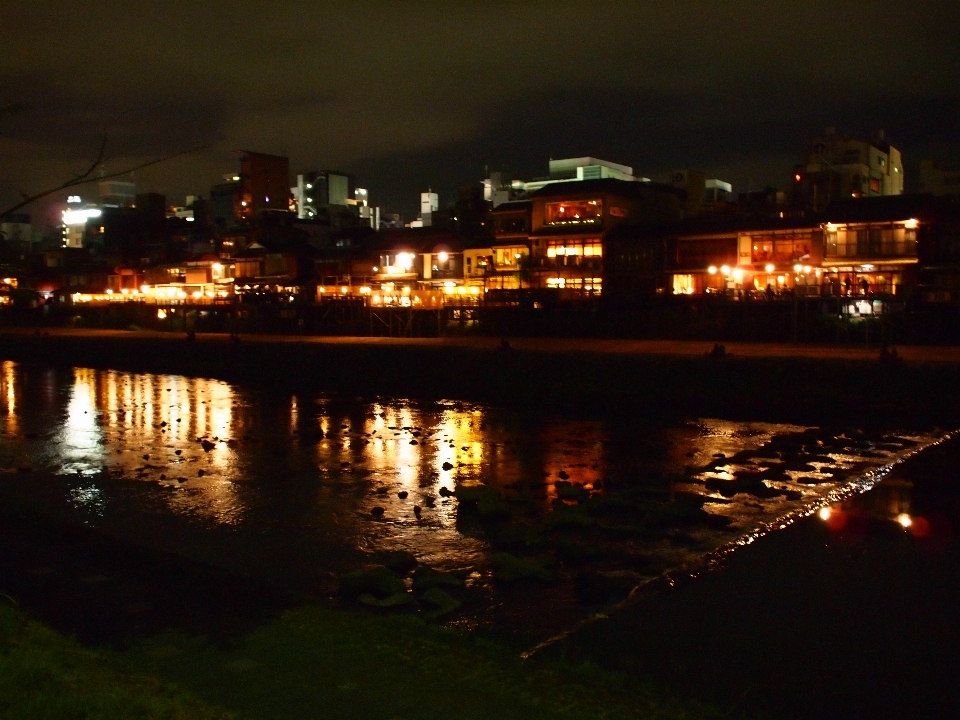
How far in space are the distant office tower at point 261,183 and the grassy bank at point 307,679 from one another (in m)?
90.5

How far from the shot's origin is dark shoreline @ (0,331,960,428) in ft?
78.8

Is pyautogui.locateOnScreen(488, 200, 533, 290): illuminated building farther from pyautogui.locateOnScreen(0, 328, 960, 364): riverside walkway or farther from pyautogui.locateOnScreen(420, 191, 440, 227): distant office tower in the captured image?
pyautogui.locateOnScreen(420, 191, 440, 227): distant office tower

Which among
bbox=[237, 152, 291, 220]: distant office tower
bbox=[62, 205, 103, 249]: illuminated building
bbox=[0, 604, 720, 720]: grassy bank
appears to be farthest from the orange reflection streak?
bbox=[62, 205, 103, 249]: illuminated building

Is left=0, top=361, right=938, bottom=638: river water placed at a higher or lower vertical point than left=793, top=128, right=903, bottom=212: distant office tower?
lower

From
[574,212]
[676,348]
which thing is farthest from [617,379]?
[574,212]

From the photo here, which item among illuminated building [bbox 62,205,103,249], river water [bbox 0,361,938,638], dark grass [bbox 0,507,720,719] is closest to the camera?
dark grass [bbox 0,507,720,719]

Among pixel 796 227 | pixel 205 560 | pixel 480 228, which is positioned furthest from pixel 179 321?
pixel 205 560

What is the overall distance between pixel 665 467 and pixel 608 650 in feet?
32.7

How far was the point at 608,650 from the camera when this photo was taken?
305 inches

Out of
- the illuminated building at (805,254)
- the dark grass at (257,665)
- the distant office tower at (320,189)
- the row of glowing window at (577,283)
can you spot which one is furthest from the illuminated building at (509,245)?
the distant office tower at (320,189)

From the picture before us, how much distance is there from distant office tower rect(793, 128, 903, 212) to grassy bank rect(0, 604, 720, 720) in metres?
55.5

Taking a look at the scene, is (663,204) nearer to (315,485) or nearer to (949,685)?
(315,485)

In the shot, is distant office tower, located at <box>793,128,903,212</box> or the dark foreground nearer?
the dark foreground

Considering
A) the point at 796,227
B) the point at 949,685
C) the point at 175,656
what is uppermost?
the point at 796,227
